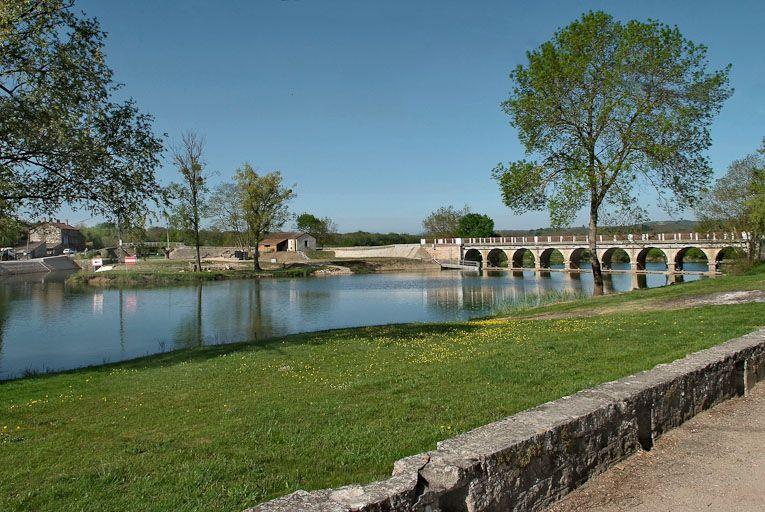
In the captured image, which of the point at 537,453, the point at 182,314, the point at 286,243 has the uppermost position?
the point at 286,243

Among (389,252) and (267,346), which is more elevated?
(389,252)

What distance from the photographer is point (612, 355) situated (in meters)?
9.48

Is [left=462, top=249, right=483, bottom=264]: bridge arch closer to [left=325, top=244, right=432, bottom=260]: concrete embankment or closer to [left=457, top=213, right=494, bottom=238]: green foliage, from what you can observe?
[left=325, top=244, right=432, bottom=260]: concrete embankment

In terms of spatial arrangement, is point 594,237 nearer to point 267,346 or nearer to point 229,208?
point 267,346

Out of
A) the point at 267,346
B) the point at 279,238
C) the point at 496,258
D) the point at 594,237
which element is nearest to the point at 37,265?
the point at 279,238

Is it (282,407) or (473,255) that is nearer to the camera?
(282,407)

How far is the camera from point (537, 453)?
4.12 metres

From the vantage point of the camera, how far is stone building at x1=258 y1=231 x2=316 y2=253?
343 ft

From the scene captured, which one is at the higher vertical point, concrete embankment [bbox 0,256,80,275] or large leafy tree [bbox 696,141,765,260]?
large leafy tree [bbox 696,141,765,260]

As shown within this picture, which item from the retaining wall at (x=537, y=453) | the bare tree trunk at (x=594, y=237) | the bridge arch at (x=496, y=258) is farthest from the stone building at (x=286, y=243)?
the retaining wall at (x=537, y=453)

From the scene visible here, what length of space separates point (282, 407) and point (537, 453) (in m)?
4.47

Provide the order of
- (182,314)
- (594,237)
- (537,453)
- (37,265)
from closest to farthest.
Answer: (537,453) < (594,237) < (182,314) < (37,265)

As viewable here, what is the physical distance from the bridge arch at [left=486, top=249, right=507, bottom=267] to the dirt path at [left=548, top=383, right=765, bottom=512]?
96.6 m

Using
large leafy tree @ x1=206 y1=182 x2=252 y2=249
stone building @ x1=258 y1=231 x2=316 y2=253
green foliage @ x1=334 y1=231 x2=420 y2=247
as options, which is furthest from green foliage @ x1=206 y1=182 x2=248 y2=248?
green foliage @ x1=334 y1=231 x2=420 y2=247
